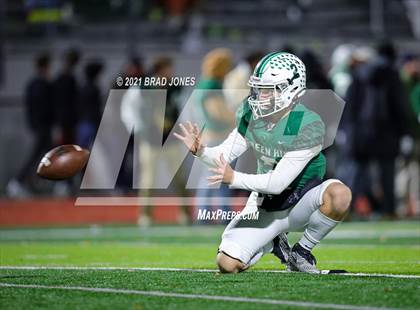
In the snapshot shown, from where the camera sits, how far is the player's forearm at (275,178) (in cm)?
640

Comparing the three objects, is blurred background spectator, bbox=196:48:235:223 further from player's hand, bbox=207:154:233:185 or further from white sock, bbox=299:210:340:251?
player's hand, bbox=207:154:233:185

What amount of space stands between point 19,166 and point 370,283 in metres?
11.6

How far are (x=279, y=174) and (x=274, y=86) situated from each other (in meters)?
0.56

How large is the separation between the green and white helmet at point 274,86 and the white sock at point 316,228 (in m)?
0.69

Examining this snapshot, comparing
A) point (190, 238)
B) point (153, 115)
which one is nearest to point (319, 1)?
point (153, 115)

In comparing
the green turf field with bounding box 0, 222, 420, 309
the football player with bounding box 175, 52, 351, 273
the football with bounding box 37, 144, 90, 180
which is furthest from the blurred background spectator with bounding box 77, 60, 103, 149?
the football player with bounding box 175, 52, 351, 273

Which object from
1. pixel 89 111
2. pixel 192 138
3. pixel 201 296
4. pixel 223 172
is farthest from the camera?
pixel 89 111

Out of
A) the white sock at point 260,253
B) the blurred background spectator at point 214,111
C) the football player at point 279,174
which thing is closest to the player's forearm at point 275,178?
the football player at point 279,174

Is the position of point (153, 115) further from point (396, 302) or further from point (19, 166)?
point (396, 302)

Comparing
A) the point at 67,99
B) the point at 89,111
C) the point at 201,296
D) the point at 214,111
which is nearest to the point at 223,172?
the point at 201,296

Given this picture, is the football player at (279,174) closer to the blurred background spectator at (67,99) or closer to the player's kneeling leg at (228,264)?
the player's kneeling leg at (228,264)

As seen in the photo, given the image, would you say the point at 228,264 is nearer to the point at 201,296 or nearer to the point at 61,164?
the point at 201,296

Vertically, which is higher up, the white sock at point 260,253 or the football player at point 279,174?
the football player at point 279,174

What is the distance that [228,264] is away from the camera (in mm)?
6609
